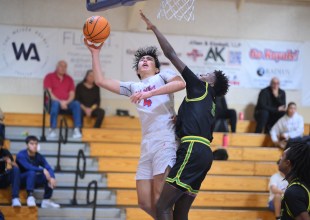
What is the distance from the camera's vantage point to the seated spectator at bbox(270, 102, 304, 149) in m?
11.4

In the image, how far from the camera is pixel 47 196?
898 centimetres

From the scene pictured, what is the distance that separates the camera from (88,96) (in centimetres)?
1141

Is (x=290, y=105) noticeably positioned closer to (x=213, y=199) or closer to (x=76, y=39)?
(x=213, y=199)

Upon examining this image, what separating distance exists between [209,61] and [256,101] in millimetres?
Answer: 1345

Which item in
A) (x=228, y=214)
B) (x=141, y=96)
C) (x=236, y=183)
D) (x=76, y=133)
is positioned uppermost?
(x=141, y=96)

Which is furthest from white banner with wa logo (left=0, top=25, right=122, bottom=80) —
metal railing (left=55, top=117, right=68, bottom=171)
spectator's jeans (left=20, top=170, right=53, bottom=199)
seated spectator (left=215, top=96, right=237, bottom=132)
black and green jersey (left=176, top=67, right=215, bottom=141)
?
black and green jersey (left=176, top=67, right=215, bottom=141)

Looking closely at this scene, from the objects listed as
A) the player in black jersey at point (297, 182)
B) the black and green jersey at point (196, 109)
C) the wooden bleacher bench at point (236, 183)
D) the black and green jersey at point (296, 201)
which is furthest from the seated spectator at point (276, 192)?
the black and green jersey at point (296, 201)

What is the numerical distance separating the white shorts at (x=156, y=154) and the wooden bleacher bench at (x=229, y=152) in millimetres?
4967

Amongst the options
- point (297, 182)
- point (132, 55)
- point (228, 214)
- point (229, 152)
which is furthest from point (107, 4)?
point (132, 55)

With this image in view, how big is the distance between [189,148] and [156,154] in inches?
15.6

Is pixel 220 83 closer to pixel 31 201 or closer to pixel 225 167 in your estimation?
pixel 31 201

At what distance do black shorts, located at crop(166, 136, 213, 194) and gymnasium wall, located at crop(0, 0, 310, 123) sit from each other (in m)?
6.54

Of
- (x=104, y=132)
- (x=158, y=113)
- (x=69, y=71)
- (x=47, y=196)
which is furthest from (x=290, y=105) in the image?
(x=158, y=113)

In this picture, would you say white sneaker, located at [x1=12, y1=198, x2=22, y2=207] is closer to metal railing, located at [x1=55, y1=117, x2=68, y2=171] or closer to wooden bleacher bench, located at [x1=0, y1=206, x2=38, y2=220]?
wooden bleacher bench, located at [x1=0, y1=206, x2=38, y2=220]
